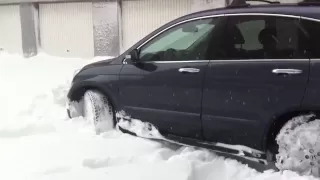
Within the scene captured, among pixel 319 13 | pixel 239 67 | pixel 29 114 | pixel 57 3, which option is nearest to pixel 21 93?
pixel 29 114

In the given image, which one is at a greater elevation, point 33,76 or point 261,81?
point 261,81

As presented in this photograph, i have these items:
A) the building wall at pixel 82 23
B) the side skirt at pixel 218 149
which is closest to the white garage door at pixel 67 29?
the building wall at pixel 82 23

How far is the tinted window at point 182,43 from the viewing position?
464 cm

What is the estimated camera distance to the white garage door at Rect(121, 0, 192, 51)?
30.7 ft

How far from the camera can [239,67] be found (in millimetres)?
4273

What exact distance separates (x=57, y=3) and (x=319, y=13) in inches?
318

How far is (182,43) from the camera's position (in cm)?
486

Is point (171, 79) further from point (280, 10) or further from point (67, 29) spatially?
point (67, 29)

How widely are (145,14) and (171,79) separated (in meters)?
5.22

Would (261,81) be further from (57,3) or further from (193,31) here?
(57,3)

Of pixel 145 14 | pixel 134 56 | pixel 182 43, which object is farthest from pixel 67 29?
pixel 182 43

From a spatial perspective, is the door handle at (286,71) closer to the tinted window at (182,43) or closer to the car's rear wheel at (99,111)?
the tinted window at (182,43)

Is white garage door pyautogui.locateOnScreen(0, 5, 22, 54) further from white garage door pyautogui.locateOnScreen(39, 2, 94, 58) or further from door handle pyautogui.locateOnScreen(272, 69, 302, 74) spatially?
door handle pyautogui.locateOnScreen(272, 69, 302, 74)

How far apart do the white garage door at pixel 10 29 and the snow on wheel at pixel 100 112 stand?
673cm
